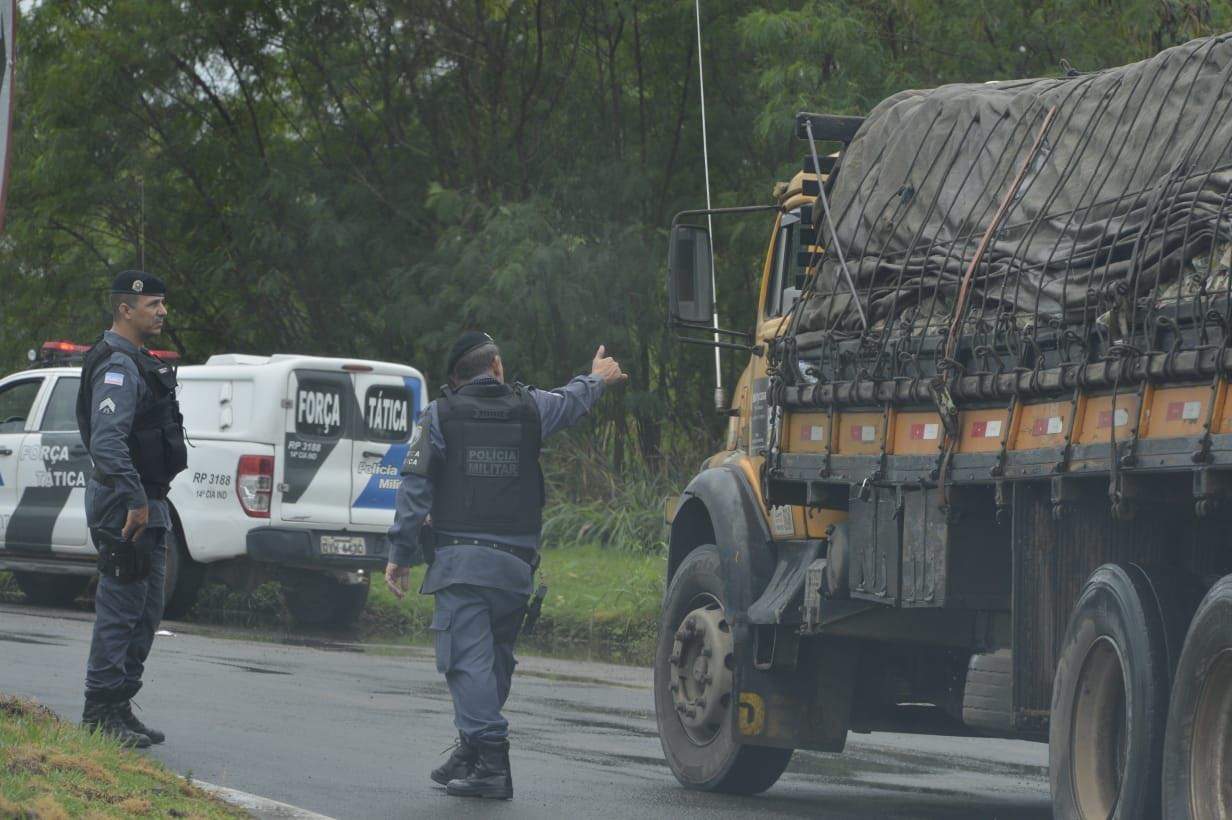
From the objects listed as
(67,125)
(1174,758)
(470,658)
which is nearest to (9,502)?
(67,125)

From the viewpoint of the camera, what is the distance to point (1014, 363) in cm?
673

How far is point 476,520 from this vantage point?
843cm

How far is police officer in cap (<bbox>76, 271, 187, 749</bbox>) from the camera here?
27.7 feet

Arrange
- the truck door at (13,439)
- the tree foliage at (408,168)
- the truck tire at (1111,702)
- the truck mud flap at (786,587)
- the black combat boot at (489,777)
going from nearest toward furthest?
the truck tire at (1111,702), the black combat boot at (489,777), the truck mud flap at (786,587), the truck door at (13,439), the tree foliage at (408,168)

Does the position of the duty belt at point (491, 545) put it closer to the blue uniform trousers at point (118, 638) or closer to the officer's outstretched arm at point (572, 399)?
the officer's outstretched arm at point (572, 399)

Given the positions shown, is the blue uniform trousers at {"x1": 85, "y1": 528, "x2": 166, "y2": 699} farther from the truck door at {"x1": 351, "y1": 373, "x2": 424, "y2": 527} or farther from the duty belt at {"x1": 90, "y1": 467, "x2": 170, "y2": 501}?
the truck door at {"x1": 351, "y1": 373, "x2": 424, "y2": 527}

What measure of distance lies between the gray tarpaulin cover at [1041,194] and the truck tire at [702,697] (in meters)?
1.33

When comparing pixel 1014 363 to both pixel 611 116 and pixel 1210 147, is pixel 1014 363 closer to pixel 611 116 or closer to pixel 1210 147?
pixel 1210 147

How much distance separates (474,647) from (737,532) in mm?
1214

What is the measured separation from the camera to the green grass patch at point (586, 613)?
52.2 feet

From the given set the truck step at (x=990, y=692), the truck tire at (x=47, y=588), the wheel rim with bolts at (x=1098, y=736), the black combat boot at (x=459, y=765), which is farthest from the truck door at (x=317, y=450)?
the wheel rim with bolts at (x=1098, y=736)

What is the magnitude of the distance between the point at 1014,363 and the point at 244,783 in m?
3.33

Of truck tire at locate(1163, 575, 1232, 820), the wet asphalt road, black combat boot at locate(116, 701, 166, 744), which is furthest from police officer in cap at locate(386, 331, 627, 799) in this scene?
truck tire at locate(1163, 575, 1232, 820)

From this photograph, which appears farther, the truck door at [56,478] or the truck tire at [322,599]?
the truck tire at [322,599]
